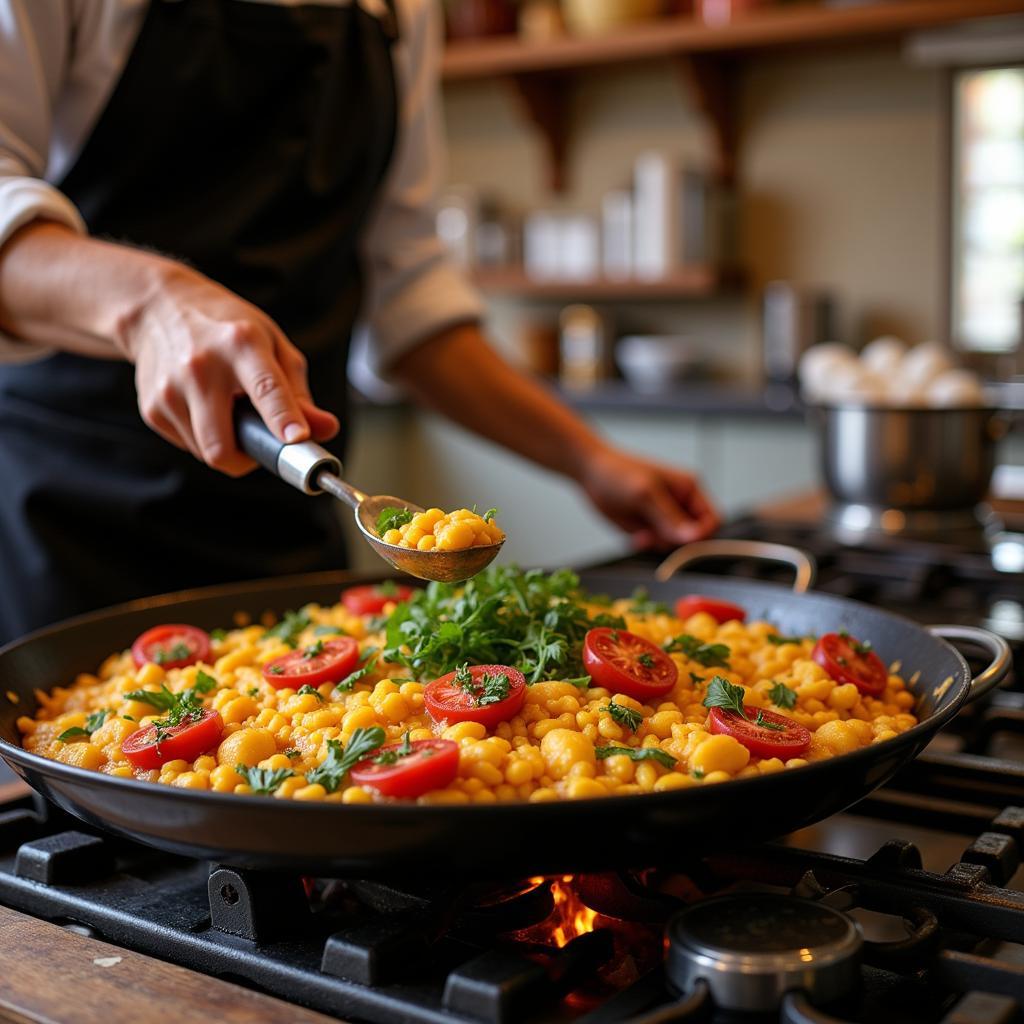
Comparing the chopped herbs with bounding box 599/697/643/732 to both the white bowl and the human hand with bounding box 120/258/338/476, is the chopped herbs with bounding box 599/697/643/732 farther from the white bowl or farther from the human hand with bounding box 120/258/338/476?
the white bowl

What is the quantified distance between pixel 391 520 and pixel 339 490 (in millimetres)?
46

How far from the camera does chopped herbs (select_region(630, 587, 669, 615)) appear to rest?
1.21 metres

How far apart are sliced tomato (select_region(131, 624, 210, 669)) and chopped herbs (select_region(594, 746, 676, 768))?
1.42 feet

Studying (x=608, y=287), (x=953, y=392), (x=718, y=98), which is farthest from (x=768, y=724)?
(x=718, y=98)

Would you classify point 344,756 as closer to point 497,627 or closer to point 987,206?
point 497,627

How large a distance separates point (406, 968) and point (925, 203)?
3387 millimetres

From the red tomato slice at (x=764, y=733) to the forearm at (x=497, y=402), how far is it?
0.89 meters

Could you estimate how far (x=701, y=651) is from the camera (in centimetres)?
103

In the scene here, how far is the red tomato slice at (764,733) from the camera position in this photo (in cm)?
83

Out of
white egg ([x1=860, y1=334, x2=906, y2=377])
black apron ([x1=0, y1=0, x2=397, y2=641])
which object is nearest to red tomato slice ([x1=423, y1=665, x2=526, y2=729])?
black apron ([x1=0, y1=0, x2=397, y2=641])

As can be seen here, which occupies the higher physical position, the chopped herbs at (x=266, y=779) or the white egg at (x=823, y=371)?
the white egg at (x=823, y=371)

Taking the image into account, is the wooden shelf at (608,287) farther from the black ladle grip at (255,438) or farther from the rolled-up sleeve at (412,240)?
the black ladle grip at (255,438)

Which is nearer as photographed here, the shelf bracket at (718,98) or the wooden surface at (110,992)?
the wooden surface at (110,992)

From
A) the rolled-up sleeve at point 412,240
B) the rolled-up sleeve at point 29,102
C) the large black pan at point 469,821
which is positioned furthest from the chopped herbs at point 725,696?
the rolled-up sleeve at point 412,240
